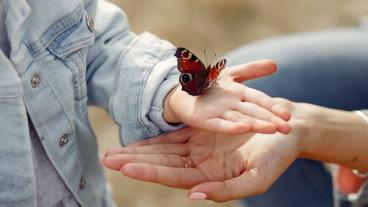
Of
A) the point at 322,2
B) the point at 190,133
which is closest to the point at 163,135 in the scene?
the point at 190,133

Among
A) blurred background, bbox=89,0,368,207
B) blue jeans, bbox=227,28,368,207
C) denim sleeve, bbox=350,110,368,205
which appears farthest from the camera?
blurred background, bbox=89,0,368,207

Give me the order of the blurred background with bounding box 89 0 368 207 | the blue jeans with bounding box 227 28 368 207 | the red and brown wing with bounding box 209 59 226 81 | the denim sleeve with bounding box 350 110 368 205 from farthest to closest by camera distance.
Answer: the blurred background with bounding box 89 0 368 207, the blue jeans with bounding box 227 28 368 207, the denim sleeve with bounding box 350 110 368 205, the red and brown wing with bounding box 209 59 226 81

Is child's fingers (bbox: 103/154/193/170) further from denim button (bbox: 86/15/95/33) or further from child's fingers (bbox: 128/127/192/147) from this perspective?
denim button (bbox: 86/15/95/33)

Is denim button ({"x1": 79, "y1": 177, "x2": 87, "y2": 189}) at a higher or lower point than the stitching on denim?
lower

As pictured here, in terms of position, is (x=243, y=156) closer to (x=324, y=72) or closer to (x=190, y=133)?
(x=190, y=133)

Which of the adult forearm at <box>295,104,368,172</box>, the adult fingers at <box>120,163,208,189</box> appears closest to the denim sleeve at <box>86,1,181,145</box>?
the adult fingers at <box>120,163,208,189</box>

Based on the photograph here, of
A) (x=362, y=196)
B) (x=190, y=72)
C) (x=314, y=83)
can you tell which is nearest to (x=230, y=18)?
(x=314, y=83)

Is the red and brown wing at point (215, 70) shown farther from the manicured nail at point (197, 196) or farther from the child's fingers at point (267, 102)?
the manicured nail at point (197, 196)

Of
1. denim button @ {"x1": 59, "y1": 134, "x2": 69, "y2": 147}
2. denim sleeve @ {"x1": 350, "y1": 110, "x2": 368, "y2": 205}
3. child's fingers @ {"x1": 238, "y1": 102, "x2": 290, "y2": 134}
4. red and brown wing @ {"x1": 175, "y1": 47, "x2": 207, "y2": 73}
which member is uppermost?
red and brown wing @ {"x1": 175, "y1": 47, "x2": 207, "y2": 73}
